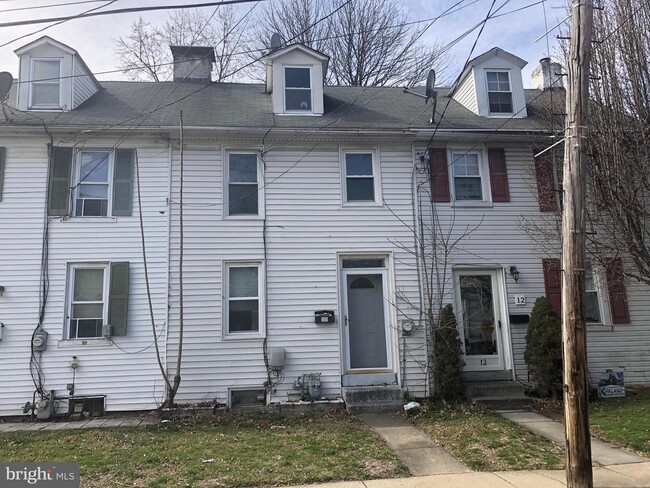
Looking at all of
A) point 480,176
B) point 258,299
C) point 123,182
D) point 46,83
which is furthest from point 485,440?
point 46,83

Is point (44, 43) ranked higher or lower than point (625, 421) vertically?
higher

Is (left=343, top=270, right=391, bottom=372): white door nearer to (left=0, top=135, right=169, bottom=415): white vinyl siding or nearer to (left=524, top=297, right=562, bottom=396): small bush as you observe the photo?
(left=524, top=297, right=562, bottom=396): small bush

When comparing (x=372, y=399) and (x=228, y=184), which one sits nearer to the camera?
(x=372, y=399)

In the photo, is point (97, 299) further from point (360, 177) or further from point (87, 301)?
point (360, 177)

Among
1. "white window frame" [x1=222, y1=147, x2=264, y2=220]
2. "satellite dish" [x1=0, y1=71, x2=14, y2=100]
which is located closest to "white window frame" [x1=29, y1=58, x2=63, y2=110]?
"satellite dish" [x1=0, y1=71, x2=14, y2=100]

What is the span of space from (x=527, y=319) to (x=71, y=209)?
9.12m

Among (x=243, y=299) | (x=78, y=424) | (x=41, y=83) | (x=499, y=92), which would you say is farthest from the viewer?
(x=499, y=92)

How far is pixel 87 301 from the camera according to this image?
8.68 meters

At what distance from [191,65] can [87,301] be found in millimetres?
6981

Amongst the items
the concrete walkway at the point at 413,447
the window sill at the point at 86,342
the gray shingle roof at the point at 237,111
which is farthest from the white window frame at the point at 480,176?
the window sill at the point at 86,342

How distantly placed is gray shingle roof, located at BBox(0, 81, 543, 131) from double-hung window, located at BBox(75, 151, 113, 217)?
0.63 meters

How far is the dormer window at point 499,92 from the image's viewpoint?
427 inches

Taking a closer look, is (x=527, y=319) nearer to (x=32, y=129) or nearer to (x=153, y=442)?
(x=153, y=442)

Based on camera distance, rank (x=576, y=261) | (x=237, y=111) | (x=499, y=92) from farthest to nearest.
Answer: (x=499, y=92)
(x=237, y=111)
(x=576, y=261)
